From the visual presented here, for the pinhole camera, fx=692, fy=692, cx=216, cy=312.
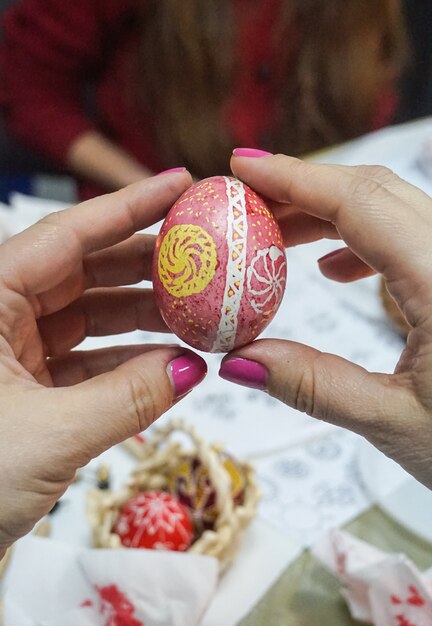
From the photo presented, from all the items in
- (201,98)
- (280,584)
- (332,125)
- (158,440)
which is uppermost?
(201,98)

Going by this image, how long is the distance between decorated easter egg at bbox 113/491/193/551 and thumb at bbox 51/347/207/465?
0.27 metres

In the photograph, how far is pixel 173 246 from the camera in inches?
26.6

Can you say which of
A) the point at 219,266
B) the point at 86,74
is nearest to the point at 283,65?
the point at 86,74

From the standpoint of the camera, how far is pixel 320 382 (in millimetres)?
632

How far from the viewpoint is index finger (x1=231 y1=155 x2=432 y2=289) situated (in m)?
0.61

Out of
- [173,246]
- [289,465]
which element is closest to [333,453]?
[289,465]

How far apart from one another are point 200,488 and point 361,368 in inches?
14.8

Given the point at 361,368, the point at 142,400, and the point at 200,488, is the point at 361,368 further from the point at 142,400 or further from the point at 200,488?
the point at 200,488

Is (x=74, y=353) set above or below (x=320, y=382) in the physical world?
below

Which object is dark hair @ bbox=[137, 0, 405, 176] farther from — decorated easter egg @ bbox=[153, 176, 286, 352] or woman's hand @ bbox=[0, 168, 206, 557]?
decorated easter egg @ bbox=[153, 176, 286, 352]

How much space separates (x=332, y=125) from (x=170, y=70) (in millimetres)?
454

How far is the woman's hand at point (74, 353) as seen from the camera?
59 centimetres

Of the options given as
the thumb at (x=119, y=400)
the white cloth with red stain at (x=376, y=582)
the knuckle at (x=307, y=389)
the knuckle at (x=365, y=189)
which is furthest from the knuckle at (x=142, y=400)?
the white cloth with red stain at (x=376, y=582)

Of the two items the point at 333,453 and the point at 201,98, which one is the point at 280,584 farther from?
the point at 201,98
